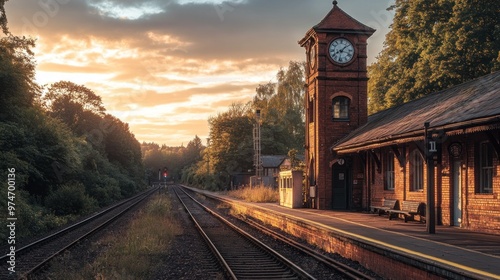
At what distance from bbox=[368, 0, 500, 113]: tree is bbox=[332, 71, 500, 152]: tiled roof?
6.54 m


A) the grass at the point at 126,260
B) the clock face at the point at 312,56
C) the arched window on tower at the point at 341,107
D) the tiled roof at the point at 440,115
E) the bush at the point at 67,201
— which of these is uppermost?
the clock face at the point at 312,56

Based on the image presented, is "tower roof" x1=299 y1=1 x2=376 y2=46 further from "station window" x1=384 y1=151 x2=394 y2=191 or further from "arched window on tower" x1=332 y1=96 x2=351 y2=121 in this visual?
"station window" x1=384 y1=151 x2=394 y2=191

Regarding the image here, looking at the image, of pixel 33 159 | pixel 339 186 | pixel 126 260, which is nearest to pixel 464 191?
pixel 126 260

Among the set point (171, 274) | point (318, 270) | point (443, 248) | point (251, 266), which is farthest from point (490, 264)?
point (171, 274)

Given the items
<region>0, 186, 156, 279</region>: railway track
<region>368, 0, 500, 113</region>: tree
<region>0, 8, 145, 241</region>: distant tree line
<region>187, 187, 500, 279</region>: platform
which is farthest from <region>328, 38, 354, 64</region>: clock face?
<region>0, 8, 145, 241</region>: distant tree line

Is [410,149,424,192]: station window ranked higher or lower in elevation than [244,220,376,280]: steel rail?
higher

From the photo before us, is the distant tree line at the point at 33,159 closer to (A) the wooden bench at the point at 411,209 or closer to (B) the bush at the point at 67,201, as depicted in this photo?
(B) the bush at the point at 67,201

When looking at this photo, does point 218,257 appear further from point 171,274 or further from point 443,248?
point 443,248

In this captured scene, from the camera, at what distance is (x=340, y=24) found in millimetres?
25000

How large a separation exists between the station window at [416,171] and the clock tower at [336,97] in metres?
5.98

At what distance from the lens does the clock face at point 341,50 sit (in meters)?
24.9

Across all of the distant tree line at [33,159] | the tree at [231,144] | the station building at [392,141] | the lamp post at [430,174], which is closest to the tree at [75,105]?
the tree at [231,144]

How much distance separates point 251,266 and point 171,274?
6.47 ft

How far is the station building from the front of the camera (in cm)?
1392
